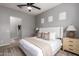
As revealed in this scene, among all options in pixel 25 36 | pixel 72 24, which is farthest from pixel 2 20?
pixel 72 24

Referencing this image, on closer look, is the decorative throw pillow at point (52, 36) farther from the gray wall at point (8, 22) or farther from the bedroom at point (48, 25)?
the gray wall at point (8, 22)

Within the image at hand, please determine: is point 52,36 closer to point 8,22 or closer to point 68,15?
point 68,15

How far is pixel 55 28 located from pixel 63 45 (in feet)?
2.17

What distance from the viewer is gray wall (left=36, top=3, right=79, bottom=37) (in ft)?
6.47

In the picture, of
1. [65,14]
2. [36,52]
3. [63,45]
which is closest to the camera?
[36,52]

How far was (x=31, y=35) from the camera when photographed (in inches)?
93.0

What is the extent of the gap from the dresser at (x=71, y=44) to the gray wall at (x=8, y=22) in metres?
1.26

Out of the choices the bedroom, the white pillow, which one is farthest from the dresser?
the white pillow

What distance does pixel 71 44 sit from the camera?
204 centimetres

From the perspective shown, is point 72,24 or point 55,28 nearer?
point 72,24

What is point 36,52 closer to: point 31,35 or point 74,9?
point 31,35

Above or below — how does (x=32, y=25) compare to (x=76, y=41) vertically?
above

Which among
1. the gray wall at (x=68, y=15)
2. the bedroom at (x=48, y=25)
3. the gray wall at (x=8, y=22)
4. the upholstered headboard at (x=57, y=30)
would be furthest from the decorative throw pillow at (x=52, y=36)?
the gray wall at (x=8, y=22)

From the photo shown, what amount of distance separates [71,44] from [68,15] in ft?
3.10
